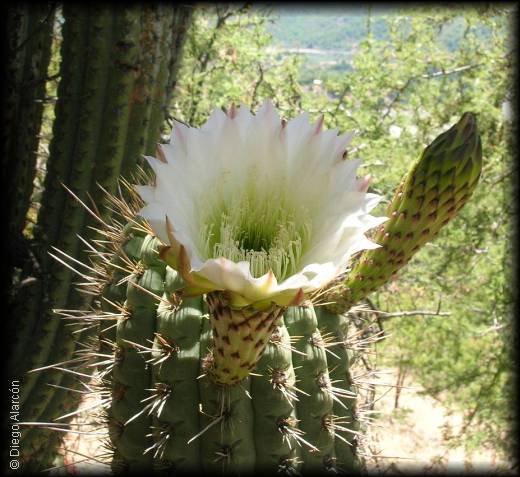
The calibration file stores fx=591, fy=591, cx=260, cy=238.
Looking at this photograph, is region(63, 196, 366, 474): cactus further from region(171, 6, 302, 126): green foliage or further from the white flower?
region(171, 6, 302, 126): green foliage

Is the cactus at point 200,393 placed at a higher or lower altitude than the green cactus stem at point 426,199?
lower

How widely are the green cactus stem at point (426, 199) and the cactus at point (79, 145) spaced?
82 cm

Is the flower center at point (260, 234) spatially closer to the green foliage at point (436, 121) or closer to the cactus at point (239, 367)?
the cactus at point (239, 367)

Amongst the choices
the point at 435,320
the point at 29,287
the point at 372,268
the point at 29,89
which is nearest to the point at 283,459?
the point at 372,268

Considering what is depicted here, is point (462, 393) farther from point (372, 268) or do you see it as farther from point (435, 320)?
point (372, 268)

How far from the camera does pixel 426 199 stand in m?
0.73

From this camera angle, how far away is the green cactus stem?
0.70 metres

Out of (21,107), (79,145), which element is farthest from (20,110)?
(79,145)

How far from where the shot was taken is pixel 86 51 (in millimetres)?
1449

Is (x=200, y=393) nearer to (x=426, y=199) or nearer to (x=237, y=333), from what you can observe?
(x=237, y=333)

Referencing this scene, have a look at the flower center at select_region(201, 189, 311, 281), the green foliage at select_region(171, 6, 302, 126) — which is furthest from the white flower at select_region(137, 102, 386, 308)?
the green foliage at select_region(171, 6, 302, 126)

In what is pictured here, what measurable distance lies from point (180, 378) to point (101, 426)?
0.23 meters

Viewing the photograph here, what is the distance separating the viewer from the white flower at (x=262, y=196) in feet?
2.05

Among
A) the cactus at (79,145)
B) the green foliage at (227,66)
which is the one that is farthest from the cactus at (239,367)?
the green foliage at (227,66)
